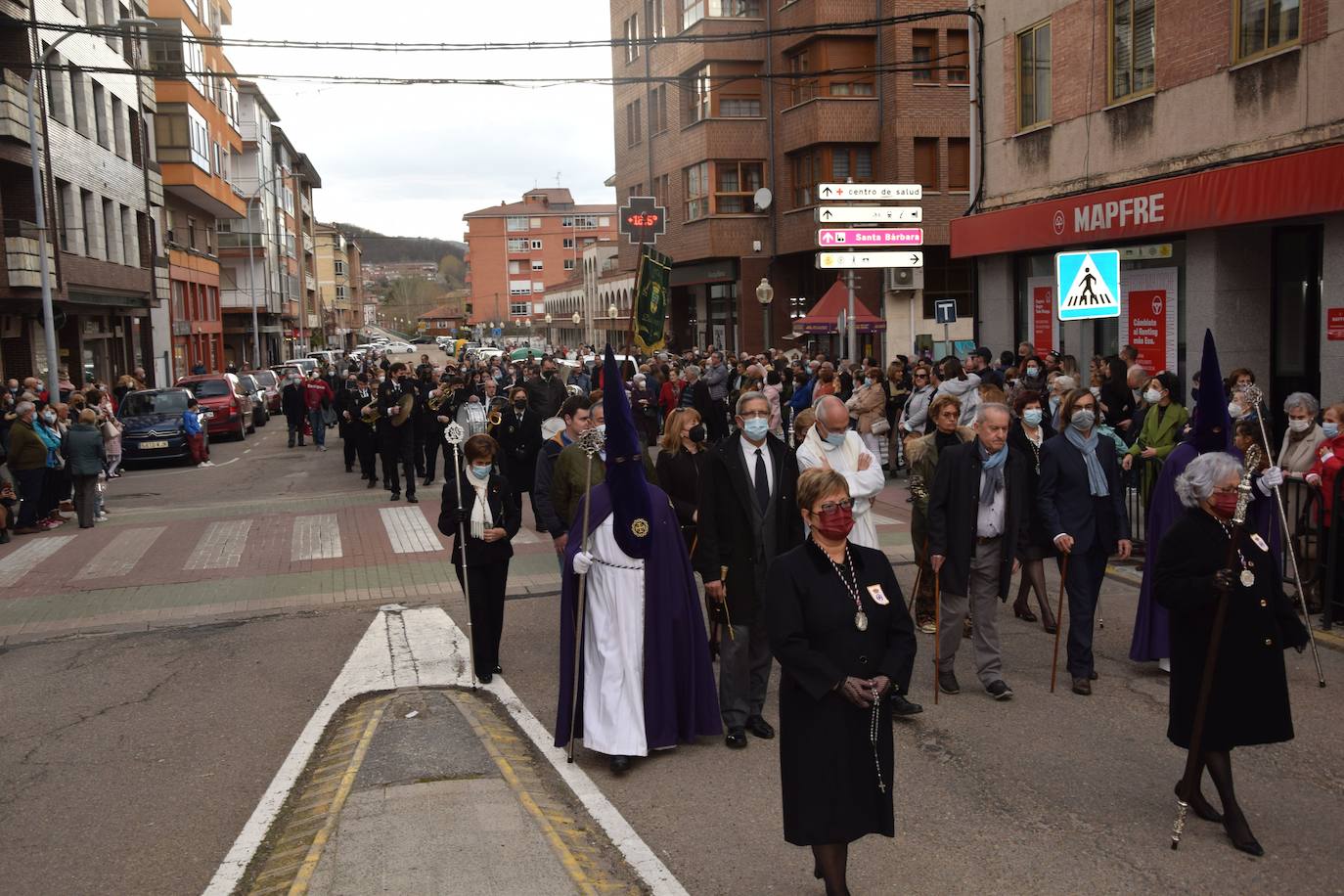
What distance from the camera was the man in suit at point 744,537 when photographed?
7090mm

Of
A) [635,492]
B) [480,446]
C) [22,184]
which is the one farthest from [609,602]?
[22,184]

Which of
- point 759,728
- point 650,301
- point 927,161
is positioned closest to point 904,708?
point 759,728

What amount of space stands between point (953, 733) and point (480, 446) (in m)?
3.55

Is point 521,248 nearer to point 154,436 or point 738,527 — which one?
point 154,436

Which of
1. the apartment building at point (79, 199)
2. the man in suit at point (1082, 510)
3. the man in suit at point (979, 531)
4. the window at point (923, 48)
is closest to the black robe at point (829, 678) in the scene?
the man in suit at point (979, 531)

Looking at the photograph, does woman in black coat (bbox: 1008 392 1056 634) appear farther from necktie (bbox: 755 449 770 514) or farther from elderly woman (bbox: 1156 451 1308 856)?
elderly woman (bbox: 1156 451 1308 856)

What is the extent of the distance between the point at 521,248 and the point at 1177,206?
5052 inches

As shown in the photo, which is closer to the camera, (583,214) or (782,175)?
(782,175)

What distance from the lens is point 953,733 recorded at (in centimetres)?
717

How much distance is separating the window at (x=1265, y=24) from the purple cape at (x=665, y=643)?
12.0 meters

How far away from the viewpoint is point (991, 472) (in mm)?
7852

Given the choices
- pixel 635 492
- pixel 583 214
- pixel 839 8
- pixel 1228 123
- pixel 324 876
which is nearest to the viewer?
pixel 324 876

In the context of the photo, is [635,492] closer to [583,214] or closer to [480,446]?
[480,446]

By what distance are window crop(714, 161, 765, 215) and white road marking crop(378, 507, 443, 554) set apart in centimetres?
2606
